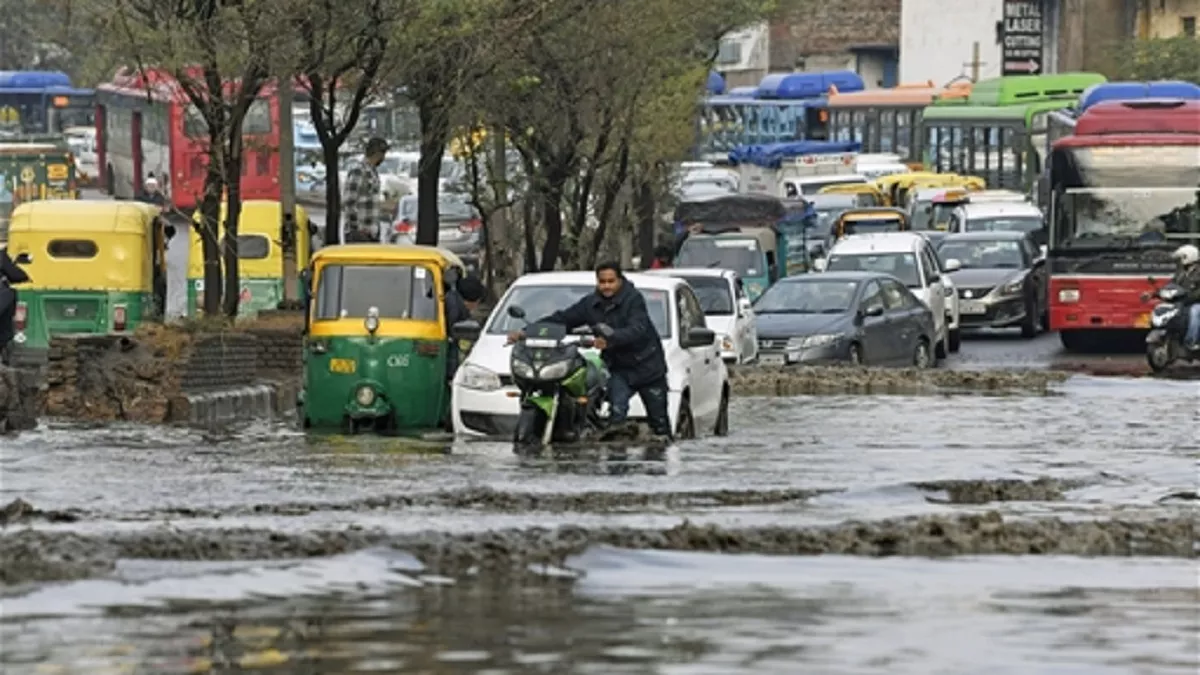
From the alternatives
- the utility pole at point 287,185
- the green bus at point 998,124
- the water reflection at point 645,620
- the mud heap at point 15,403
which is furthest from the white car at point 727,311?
the green bus at point 998,124

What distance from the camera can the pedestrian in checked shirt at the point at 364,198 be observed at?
29.6 meters

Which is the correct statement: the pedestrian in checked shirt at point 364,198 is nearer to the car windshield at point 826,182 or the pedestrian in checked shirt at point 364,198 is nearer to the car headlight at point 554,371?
the car headlight at point 554,371

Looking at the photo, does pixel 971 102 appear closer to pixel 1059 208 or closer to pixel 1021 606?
pixel 1059 208

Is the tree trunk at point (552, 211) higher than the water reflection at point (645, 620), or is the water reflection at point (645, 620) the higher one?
the tree trunk at point (552, 211)

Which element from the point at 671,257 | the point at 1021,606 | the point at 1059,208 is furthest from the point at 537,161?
the point at 1021,606

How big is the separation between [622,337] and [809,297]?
48.5 ft

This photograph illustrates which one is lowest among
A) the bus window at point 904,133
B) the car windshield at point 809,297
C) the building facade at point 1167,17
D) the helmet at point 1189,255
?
the car windshield at point 809,297

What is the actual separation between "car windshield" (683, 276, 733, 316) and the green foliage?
51.4m

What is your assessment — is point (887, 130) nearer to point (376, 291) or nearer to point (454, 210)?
point (454, 210)

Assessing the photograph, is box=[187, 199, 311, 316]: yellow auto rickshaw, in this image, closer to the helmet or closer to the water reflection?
the helmet

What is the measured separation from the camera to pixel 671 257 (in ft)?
159

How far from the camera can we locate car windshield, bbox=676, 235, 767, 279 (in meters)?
44.5

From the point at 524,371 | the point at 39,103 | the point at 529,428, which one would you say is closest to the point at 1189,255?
the point at 529,428

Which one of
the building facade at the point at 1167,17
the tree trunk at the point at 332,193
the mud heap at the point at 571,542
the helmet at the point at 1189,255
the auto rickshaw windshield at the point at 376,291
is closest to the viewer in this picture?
the mud heap at the point at 571,542
